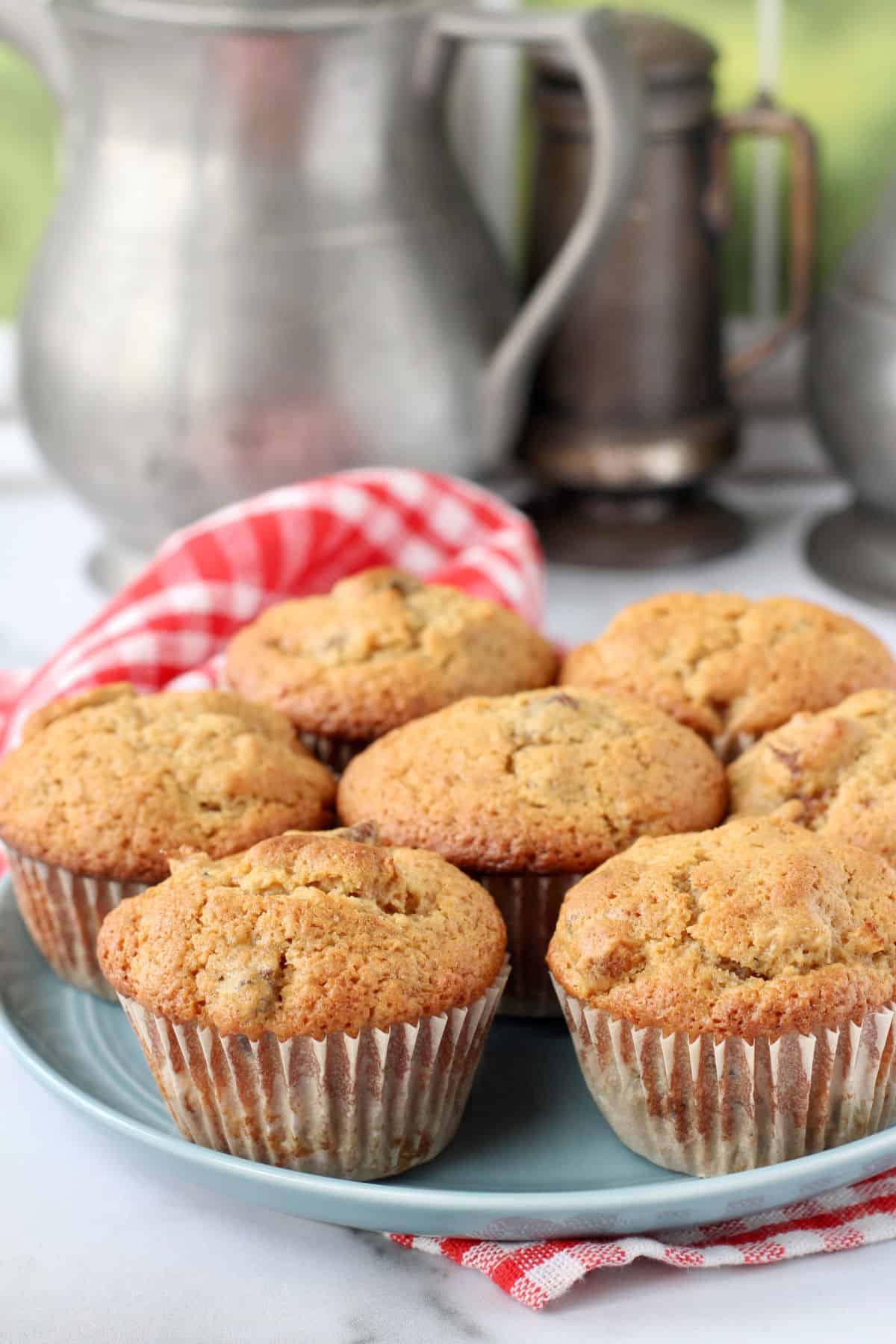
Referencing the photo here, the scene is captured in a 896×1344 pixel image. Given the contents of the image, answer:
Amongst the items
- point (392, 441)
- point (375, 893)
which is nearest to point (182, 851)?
point (375, 893)

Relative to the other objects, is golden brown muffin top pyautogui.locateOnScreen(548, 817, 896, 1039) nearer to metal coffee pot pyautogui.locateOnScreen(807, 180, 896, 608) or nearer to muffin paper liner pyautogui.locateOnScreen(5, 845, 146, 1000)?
muffin paper liner pyautogui.locateOnScreen(5, 845, 146, 1000)

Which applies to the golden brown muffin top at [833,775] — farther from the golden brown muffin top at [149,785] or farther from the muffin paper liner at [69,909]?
the muffin paper liner at [69,909]

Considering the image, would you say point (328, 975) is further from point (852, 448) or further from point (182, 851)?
point (852, 448)

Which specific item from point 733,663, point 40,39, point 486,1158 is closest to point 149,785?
point 486,1158

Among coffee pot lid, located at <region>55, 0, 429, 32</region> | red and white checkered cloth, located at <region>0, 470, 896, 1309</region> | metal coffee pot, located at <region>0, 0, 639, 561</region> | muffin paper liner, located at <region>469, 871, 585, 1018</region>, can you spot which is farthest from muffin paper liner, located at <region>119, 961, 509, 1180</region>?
coffee pot lid, located at <region>55, 0, 429, 32</region>

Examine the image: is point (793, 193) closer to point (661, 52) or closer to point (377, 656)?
point (661, 52)

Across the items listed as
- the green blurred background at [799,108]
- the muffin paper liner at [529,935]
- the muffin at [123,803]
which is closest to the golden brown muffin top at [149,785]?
the muffin at [123,803]
